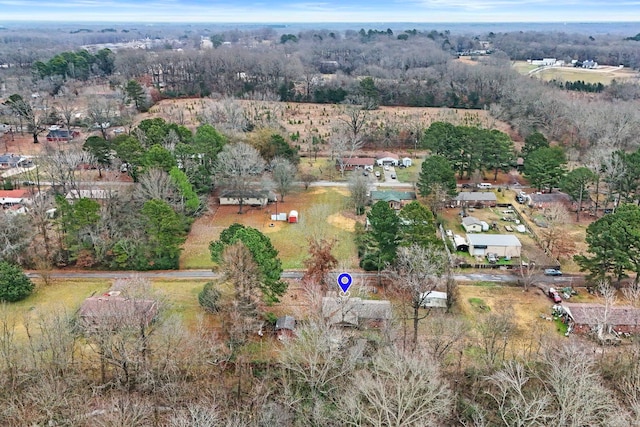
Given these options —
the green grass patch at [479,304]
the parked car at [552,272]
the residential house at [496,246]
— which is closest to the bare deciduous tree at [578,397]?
the green grass patch at [479,304]

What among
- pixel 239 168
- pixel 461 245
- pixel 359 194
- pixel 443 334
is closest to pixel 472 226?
pixel 461 245

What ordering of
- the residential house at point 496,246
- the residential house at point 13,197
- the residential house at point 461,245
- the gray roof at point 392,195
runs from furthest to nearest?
1. the gray roof at point 392,195
2. the residential house at point 13,197
3. the residential house at point 461,245
4. the residential house at point 496,246

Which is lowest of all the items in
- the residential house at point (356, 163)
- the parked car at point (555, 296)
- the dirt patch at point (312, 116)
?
the parked car at point (555, 296)

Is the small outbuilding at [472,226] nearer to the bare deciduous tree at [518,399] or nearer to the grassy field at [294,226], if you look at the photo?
the grassy field at [294,226]

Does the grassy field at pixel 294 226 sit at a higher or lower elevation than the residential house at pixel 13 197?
lower

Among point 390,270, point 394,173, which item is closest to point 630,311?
point 390,270

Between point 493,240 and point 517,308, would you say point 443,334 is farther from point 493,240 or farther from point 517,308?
point 493,240

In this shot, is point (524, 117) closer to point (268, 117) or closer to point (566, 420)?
point (268, 117)
